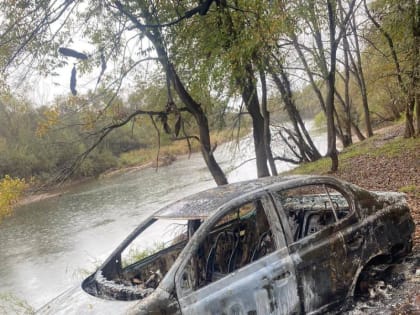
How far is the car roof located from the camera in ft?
11.7

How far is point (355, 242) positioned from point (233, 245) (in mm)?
1227

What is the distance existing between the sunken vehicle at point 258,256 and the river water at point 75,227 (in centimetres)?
468

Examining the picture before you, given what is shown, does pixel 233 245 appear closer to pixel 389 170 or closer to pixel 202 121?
pixel 202 121

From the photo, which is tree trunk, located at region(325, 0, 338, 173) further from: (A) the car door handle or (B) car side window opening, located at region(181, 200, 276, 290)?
(A) the car door handle

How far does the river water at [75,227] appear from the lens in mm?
11277

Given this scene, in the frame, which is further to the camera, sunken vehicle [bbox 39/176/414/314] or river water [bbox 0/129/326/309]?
river water [bbox 0/129/326/309]

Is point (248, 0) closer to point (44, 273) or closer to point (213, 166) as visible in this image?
point (213, 166)

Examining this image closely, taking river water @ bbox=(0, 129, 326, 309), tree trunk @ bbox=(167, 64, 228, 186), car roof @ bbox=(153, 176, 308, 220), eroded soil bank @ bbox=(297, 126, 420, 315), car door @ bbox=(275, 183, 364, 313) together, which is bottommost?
river water @ bbox=(0, 129, 326, 309)

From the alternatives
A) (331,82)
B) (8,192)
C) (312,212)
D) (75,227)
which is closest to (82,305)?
(312,212)

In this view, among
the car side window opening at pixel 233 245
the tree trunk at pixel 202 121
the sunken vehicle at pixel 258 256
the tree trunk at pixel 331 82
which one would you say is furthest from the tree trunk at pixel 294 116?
the car side window opening at pixel 233 245

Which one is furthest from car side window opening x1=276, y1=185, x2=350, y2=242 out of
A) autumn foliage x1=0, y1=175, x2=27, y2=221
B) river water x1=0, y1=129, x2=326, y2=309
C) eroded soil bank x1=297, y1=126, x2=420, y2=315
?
autumn foliage x1=0, y1=175, x2=27, y2=221

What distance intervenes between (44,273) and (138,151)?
94.9ft

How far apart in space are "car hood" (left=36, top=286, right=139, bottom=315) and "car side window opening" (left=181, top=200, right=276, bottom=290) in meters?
0.64

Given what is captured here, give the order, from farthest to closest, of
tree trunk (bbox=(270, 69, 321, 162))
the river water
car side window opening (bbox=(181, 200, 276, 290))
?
tree trunk (bbox=(270, 69, 321, 162)) < the river water < car side window opening (bbox=(181, 200, 276, 290))
